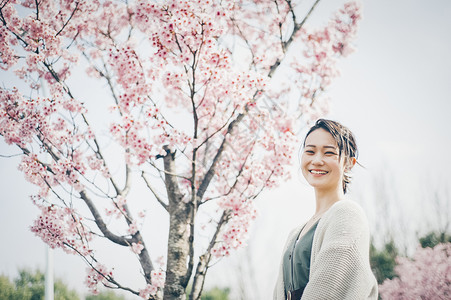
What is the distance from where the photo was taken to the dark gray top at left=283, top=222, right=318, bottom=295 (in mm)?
1271

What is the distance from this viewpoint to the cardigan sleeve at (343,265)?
3.44 ft

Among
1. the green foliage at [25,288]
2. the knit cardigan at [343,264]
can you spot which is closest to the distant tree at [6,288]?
the green foliage at [25,288]

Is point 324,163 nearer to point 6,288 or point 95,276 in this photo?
point 95,276

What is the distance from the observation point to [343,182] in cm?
151

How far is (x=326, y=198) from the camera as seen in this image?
4.62 feet

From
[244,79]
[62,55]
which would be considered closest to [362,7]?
[244,79]

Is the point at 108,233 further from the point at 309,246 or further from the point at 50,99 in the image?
the point at 309,246

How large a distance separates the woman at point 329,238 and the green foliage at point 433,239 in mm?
8206

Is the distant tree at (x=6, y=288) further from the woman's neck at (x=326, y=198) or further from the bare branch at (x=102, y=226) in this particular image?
the woman's neck at (x=326, y=198)

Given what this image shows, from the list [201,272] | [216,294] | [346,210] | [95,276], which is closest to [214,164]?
[201,272]

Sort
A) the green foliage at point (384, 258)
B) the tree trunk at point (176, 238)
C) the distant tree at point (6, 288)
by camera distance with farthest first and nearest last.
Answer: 1. the distant tree at point (6, 288)
2. the green foliage at point (384, 258)
3. the tree trunk at point (176, 238)

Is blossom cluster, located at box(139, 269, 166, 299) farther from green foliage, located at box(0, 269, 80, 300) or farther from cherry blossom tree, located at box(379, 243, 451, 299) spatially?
Result: green foliage, located at box(0, 269, 80, 300)

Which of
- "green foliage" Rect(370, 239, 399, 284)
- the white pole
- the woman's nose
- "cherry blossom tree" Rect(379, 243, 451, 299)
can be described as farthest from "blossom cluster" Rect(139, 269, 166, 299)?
"green foliage" Rect(370, 239, 399, 284)

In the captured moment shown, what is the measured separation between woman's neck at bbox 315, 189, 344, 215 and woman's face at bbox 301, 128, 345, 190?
2 cm
